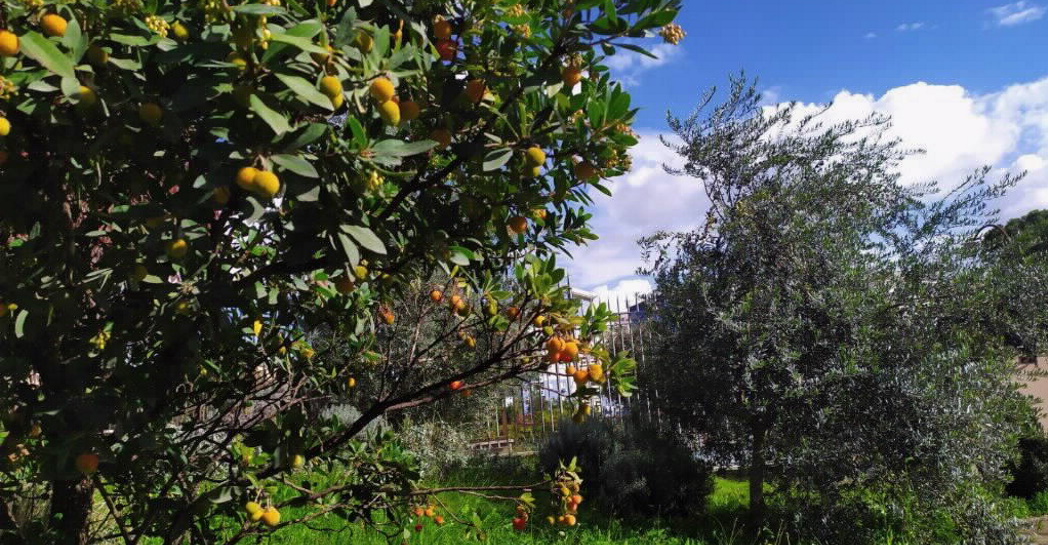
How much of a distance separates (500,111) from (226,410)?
1529mm

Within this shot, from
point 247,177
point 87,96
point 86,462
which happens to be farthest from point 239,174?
point 86,462

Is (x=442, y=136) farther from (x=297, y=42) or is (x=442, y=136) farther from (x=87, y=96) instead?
(x=87, y=96)

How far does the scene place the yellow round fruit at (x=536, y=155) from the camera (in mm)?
1426

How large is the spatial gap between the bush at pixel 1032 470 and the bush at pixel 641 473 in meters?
5.23

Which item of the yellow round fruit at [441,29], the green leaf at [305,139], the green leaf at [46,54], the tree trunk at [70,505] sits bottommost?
the tree trunk at [70,505]

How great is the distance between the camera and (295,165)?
1116mm

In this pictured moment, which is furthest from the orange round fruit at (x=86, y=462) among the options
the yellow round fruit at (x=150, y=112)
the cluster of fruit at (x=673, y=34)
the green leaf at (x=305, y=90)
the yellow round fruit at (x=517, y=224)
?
the cluster of fruit at (x=673, y=34)

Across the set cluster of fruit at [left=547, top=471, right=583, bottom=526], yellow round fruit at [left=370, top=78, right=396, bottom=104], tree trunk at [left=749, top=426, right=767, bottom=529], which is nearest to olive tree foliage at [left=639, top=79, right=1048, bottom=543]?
tree trunk at [left=749, top=426, right=767, bottom=529]

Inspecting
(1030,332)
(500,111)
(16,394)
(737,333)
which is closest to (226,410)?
(16,394)

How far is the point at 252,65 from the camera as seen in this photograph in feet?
3.72

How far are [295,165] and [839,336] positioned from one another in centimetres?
565

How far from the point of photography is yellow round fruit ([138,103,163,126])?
122cm

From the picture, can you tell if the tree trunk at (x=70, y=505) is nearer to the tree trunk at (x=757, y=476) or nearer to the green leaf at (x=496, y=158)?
the green leaf at (x=496, y=158)

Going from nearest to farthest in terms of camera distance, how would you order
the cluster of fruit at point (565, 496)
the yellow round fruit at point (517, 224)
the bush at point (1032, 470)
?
the yellow round fruit at point (517, 224)
the cluster of fruit at point (565, 496)
the bush at point (1032, 470)
